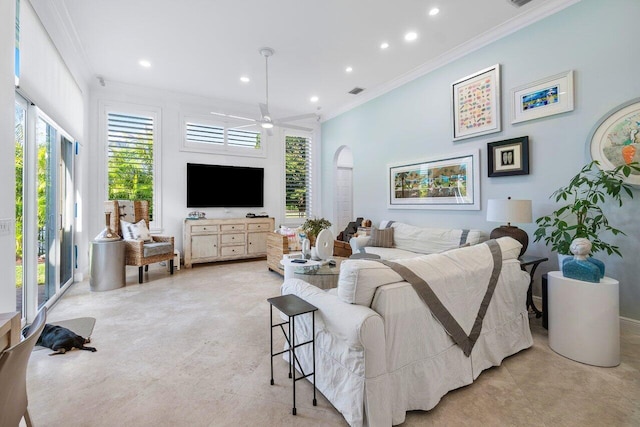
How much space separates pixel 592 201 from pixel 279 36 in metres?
3.91

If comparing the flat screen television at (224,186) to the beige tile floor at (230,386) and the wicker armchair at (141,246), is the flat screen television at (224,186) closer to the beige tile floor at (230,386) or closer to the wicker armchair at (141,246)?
the wicker armchair at (141,246)

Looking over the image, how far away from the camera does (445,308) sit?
179 centimetres

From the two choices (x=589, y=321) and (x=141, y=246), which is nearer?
(x=589, y=321)

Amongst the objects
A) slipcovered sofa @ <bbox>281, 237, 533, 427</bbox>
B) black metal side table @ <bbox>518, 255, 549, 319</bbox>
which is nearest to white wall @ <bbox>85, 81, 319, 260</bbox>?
slipcovered sofa @ <bbox>281, 237, 533, 427</bbox>

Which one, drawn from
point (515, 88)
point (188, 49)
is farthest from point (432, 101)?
point (188, 49)

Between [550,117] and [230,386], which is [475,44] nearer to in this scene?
[550,117]

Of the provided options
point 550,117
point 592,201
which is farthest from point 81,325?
point 550,117

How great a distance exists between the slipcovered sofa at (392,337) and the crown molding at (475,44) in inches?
118

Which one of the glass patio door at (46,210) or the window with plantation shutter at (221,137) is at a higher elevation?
the window with plantation shutter at (221,137)

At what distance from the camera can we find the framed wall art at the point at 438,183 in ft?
13.0

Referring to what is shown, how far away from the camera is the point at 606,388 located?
1.90 metres

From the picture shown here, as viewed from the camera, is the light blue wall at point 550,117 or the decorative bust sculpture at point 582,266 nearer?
the decorative bust sculpture at point 582,266

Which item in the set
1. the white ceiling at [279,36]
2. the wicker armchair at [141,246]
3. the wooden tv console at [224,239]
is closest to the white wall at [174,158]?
the white ceiling at [279,36]

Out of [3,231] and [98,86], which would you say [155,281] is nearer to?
[3,231]
